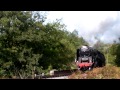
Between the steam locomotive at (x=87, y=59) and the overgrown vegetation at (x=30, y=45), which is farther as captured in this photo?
the overgrown vegetation at (x=30, y=45)

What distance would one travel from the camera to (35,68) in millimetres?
18516

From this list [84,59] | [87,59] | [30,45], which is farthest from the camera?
[30,45]

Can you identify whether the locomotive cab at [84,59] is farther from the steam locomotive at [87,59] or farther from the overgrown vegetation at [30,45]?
the overgrown vegetation at [30,45]

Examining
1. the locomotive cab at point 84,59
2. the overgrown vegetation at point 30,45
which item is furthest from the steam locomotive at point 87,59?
the overgrown vegetation at point 30,45

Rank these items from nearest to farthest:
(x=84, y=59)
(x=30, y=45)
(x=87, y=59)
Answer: (x=87, y=59), (x=84, y=59), (x=30, y=45)

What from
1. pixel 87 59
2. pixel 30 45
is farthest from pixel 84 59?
pixel 30 45

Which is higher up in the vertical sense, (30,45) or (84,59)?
(30,45)

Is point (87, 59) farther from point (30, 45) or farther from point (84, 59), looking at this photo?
point (30, 45)

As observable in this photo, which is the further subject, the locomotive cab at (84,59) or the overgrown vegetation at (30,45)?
the overgrown vegetation at (30,45)

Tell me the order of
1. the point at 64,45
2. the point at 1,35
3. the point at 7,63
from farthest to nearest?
the point at 64,45 < the point at 1,35 < the point at 7,63
